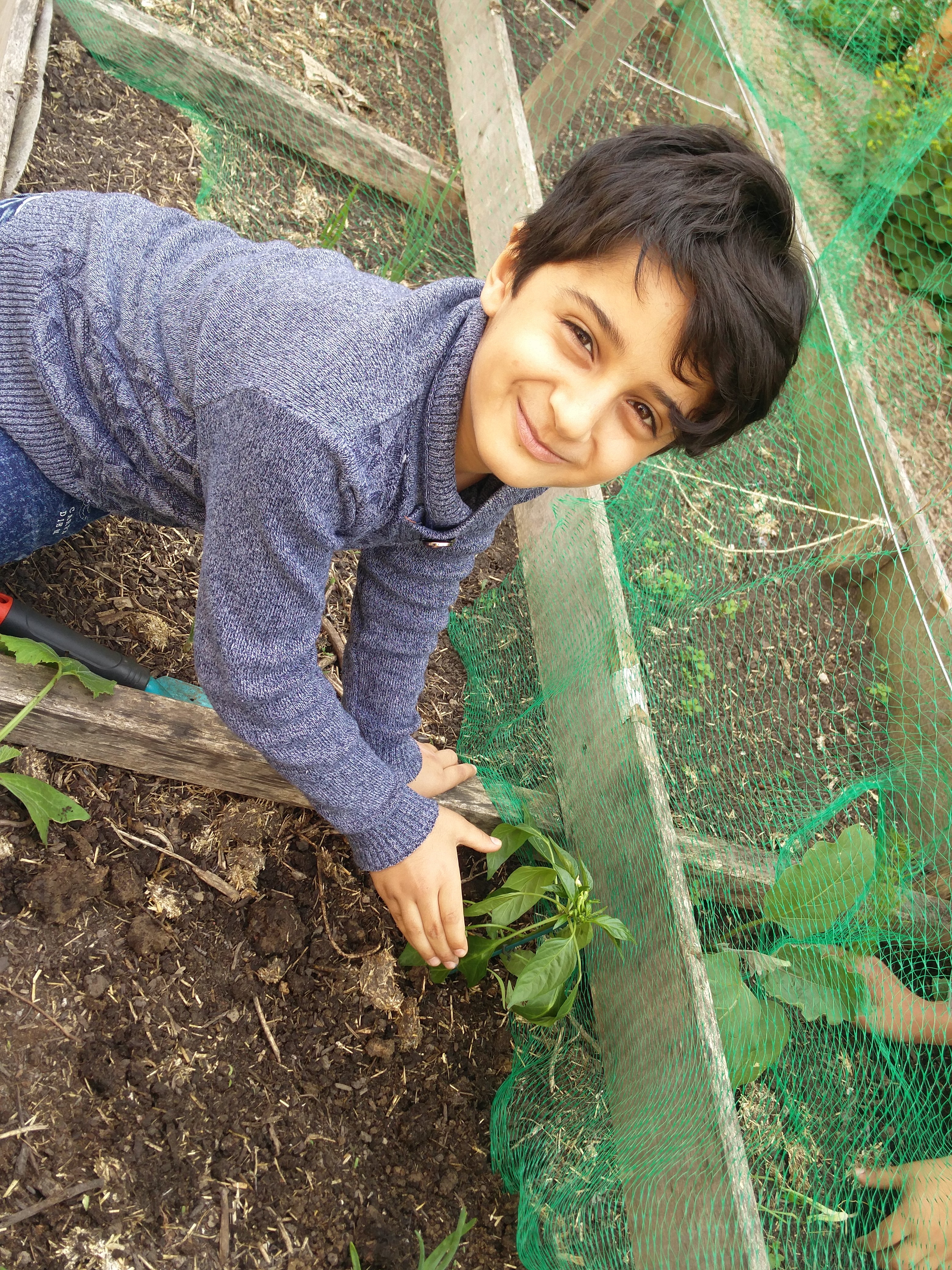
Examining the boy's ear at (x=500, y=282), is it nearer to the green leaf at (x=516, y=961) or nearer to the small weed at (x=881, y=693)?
the green leaf at (x=516, y=961)

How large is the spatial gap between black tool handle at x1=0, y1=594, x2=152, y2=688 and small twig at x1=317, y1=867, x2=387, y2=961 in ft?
1.51

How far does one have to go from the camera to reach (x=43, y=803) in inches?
54.4

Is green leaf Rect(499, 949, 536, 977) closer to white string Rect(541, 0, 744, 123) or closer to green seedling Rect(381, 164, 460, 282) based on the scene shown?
green seedling Rect(381, 164, 460, 282)

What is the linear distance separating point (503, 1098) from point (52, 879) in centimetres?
80

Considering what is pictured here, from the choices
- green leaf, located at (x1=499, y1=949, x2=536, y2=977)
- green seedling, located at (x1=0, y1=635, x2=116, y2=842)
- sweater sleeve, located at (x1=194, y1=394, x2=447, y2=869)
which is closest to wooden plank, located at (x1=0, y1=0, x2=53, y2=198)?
green seedling, located at (x1=0, y1=635, x2=116, y2=842)

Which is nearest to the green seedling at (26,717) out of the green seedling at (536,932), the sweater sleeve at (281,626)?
the sweater sleeve at (281,626)

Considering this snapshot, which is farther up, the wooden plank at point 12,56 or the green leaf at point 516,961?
the wooden plank at point 12,56

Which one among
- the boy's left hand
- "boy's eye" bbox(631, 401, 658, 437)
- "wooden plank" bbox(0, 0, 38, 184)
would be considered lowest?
the boy's left hand

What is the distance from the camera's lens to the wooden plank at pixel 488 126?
7.88 feet

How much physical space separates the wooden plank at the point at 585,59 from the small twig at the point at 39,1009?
8.15ft

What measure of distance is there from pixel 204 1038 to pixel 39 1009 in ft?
0.79

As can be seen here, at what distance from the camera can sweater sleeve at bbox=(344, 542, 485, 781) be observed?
1.47 m

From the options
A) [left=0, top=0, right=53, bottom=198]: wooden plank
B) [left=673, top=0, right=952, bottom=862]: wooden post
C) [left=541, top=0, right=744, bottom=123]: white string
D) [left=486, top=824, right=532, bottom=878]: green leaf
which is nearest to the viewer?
[left=486, top=824, right=532, bottom=878]: green leaf

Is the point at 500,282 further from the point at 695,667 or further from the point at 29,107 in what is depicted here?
the point at 29,107
